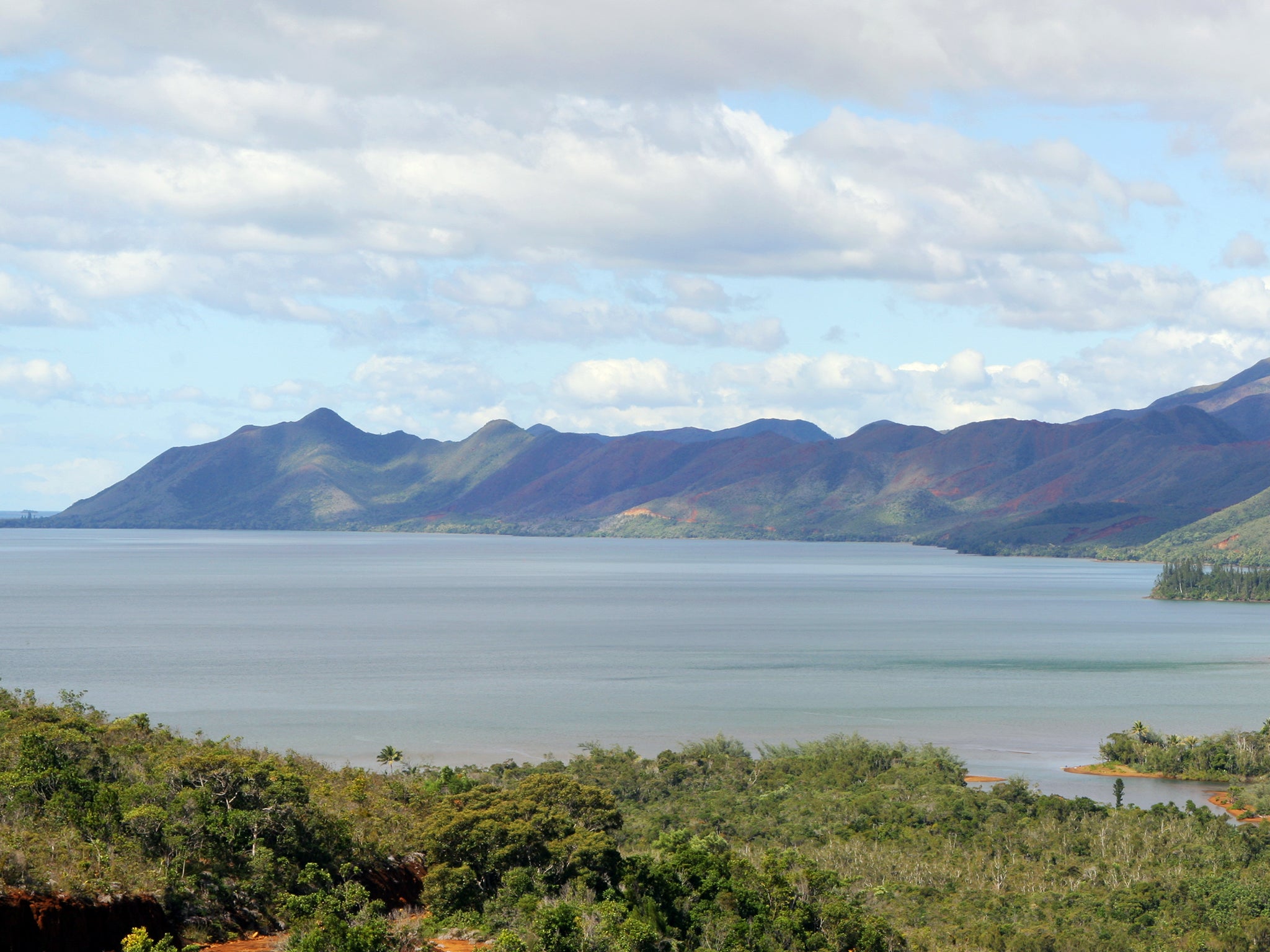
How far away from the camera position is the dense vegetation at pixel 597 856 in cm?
2575

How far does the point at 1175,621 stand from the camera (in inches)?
5994

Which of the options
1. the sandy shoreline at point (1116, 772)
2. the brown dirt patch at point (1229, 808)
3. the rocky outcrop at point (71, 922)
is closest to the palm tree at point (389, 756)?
the rocky outcrop at point (71, 922)

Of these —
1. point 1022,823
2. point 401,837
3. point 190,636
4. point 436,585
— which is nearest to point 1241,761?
point 1022,823

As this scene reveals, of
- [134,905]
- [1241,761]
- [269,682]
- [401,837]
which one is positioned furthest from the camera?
[269,682]

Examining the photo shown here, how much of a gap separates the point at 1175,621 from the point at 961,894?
411 ft

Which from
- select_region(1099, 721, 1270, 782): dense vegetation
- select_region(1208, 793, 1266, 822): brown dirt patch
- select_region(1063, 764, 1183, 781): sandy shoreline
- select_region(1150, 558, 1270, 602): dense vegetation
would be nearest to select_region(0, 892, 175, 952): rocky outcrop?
select_region(1208, 793, 1266, 822): brown dirt patch

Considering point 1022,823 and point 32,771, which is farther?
point 1022,823

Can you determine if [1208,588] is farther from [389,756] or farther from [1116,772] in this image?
[389,756]

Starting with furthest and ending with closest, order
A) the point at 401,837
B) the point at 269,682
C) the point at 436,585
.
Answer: the point at 436,585 → the point at 269,682 → the point at 401,837

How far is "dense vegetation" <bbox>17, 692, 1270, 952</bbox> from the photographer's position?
84.5ft

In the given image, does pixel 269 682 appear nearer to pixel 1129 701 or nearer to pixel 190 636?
pixel 190 636

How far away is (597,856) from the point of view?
30.8 metres

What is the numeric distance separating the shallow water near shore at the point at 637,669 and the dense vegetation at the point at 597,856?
15.8 metres

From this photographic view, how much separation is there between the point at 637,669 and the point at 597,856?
68.2 meters
